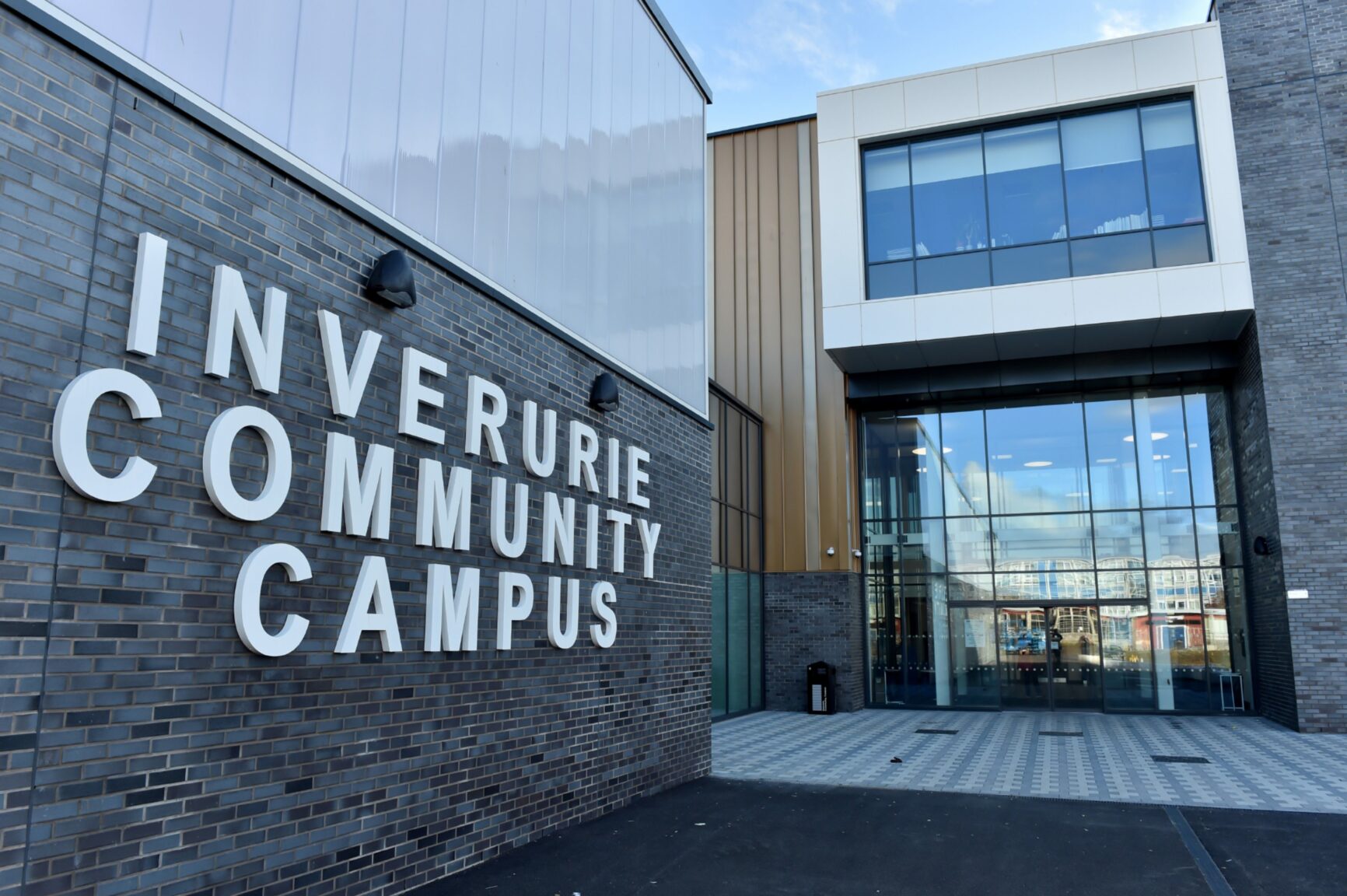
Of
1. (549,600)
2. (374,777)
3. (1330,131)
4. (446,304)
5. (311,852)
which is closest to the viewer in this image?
(311,852)

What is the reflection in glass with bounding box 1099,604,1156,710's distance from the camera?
1700cm

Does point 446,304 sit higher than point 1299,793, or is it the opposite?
point 446,304

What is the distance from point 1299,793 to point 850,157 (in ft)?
43.9

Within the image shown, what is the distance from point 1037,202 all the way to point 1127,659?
8936mm

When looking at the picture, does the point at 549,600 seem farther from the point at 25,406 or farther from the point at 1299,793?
the point at 1299,793

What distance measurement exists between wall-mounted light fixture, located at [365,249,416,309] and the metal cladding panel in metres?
0.41

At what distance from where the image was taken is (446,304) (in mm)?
6008

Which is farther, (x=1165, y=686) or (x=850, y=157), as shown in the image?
(x=850, y=157)

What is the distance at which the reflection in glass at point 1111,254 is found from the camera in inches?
627

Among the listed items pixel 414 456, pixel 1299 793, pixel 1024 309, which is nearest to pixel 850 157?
pixel 1024 309

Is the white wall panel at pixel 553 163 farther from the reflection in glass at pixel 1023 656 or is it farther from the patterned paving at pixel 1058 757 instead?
the reflection in glass at pixel 1023 656

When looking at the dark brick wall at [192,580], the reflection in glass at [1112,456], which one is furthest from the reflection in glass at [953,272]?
the dark brick wall at [192,580]

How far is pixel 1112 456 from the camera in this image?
17.7 meters

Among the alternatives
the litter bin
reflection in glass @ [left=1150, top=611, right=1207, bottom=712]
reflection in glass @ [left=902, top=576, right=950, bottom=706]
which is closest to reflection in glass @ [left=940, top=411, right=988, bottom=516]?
reflection in glass @ [left=902, top=576, right=950, bottom=706]
